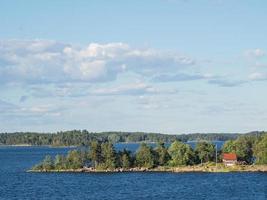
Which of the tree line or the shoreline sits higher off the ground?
the tree line

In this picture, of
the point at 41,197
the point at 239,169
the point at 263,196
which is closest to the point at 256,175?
the point at 239,169

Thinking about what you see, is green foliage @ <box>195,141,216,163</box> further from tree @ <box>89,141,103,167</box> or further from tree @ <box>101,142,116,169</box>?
tree @ <box>89,141,103,167</box>

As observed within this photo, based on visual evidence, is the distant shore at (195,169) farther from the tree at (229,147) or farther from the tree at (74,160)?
the tree at (229,147)

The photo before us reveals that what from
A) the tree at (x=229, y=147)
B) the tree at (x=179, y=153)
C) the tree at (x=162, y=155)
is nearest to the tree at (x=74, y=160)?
the tree at (x=162, y=155)

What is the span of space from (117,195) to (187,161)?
62.3 m

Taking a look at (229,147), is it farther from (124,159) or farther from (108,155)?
(108,155)

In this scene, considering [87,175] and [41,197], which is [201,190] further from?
[87,175]

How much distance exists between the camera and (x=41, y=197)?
376 ft

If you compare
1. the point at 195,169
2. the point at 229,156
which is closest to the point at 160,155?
the point at 195,169

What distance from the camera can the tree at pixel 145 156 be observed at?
172 metres

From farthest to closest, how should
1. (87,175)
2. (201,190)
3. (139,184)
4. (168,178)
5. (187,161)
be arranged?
(187,161) < (87,175) < (168,178) < (139,184) < (201,190)

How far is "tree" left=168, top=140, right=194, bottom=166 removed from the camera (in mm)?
173062

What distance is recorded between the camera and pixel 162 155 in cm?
17538

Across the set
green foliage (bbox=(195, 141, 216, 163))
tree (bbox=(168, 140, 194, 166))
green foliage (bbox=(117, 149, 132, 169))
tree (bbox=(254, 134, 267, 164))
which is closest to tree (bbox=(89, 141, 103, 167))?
green foliage (bbox=(117, 149, 132, 169))
